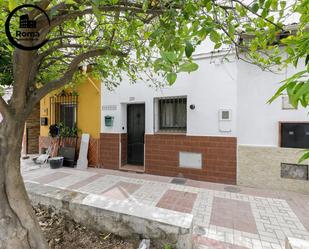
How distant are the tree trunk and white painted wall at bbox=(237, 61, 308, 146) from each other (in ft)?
16.6

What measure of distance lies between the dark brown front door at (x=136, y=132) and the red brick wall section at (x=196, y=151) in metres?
0.53

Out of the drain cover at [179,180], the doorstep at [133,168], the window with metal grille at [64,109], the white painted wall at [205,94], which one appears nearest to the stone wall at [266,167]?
the white painted wall at [205,94]

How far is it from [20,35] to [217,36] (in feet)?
6.70

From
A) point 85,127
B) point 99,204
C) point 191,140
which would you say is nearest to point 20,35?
point 99,204

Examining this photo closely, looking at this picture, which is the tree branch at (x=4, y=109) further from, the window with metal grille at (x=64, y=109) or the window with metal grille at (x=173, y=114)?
the window with metal grille at (x=64, y=109)

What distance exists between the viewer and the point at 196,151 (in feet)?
19.1

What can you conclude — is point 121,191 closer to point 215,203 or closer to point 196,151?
point 215,203

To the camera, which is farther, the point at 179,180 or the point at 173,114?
the point at 173,114

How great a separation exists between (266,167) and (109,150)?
5118 mm

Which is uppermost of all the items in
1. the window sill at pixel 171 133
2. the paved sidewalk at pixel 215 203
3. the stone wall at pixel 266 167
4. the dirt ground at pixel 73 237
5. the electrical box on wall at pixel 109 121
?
the electrical box on wall at pixel 109 121

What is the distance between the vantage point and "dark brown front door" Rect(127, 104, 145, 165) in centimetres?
691

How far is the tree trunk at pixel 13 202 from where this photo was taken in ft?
7.12

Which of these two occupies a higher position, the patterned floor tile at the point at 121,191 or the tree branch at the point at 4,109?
the tree branch at the point at 4,109

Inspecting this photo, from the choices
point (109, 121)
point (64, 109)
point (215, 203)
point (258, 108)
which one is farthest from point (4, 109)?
point (64, 109)
